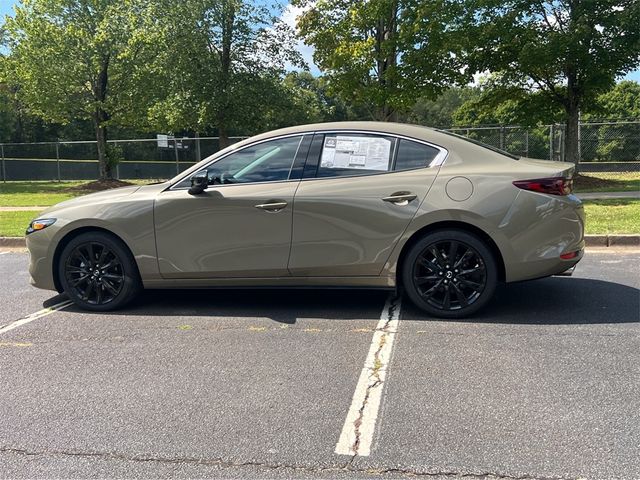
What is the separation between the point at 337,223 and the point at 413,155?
0.88m

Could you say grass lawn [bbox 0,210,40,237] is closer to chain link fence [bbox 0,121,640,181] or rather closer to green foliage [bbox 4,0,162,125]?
green foliage [bbox 4,0,162,125]

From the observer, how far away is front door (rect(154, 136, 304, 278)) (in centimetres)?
485

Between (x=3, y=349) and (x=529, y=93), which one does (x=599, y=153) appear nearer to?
(x=529, y=93)

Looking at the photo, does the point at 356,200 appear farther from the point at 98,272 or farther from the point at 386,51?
the point at 386,51

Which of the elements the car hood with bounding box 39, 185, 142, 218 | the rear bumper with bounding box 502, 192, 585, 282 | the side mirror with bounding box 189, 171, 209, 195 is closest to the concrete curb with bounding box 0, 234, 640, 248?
the rear bumper with bounding box 502, 192, 585, 282

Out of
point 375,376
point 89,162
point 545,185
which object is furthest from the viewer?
point 89,162

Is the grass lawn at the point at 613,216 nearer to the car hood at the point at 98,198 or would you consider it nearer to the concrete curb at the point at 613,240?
the concrete curb at the point at 613,240

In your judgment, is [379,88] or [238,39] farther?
[238,39]

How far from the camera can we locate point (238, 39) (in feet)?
67.2

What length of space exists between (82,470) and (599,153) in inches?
960

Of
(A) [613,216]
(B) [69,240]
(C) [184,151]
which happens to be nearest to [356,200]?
(B) [69,240]

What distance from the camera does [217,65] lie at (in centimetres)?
2020

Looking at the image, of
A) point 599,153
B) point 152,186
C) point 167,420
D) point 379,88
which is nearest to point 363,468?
point 167,420

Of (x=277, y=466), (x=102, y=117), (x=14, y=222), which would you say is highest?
(x=102, y=117)
